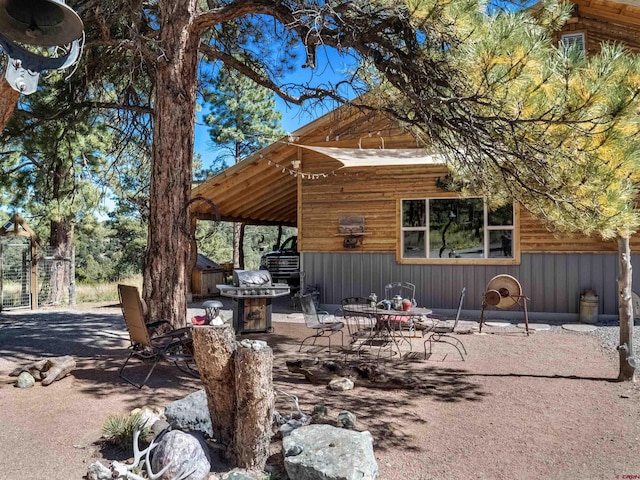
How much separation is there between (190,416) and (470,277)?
734 centimetres

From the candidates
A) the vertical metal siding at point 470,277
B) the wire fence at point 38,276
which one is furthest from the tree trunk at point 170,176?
the wire fence at point 38,276

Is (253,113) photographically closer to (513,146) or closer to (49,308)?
(49,308)

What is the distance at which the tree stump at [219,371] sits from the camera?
122 inches

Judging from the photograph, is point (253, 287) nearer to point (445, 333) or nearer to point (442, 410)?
point (445, 333)

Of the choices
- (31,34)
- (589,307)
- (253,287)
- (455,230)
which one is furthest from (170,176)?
(589,307)

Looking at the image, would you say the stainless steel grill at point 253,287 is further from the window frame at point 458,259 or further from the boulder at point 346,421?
the boulder at point 346,421

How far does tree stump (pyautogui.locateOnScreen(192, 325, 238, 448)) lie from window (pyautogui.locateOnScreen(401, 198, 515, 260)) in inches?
291

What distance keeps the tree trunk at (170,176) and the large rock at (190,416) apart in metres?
2.33

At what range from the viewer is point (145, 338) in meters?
4.68

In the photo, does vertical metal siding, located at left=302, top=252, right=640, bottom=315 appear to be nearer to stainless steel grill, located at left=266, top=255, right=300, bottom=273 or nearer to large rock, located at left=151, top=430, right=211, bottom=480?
stainless steel grill, located at left=266, top=255, right=300, bottom=273

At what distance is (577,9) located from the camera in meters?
9.45

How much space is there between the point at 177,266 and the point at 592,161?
14.6 ft

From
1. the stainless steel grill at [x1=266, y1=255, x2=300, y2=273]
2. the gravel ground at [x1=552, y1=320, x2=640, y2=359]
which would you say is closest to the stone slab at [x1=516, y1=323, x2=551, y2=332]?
the gravel ground at [x1=552, y1=320, x2=640, y2=359]

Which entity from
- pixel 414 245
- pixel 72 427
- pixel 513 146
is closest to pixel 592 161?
pixel 513 146
